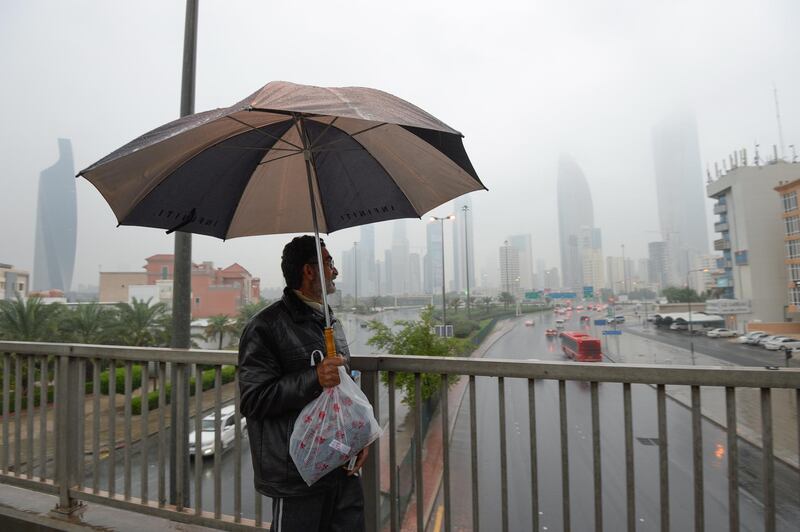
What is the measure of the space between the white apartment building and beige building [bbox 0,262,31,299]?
15.8 m

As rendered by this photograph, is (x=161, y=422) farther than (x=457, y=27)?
No

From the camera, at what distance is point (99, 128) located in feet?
37.1

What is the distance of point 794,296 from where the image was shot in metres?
6.46

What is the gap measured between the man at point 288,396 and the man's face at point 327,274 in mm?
31

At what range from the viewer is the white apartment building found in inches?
266

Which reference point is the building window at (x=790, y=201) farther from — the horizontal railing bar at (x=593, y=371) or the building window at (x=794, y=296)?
the horizontal railing bar at (x=593, y=371)

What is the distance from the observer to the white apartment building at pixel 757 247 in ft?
22.2

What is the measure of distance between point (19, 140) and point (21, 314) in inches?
317

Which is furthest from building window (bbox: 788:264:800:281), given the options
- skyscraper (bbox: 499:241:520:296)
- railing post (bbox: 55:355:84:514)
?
railing post (bbox: 55:355:84:514)

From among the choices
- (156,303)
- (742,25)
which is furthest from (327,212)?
(156,303)

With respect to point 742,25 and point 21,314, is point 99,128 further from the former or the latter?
point 742,25

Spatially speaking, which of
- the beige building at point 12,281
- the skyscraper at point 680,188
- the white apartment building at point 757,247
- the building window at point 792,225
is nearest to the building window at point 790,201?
the building window at point 792,225

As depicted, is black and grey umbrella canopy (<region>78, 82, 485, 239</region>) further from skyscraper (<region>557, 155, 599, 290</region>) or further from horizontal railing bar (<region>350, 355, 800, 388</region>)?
skyscraper (<region>557, 155, 599, 290</region>)

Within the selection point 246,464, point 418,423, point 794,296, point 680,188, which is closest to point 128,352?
point 418,423
